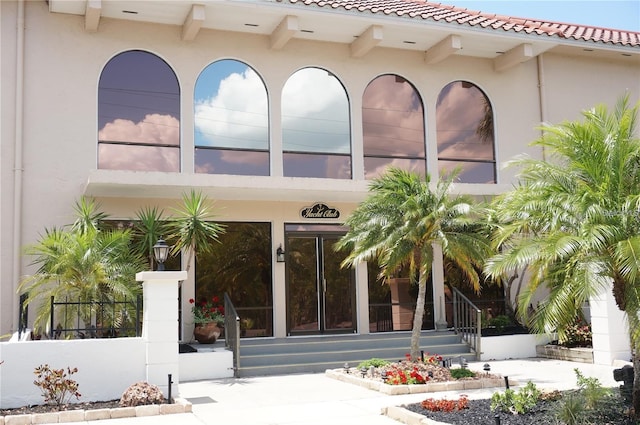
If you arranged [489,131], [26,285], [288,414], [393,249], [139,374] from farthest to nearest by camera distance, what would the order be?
[489,131] → [26,285] → [393,249] → [139,374] → [288,414]

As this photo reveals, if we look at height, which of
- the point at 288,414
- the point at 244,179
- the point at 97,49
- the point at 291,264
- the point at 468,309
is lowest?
the point at 288,414

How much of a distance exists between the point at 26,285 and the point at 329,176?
687 centimetres

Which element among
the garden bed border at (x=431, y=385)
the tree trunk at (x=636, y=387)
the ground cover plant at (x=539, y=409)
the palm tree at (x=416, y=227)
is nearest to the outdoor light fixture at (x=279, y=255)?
the palm tree at (x=416, y=227)

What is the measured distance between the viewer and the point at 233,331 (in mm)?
12539

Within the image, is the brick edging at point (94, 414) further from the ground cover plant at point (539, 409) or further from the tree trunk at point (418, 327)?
the tree trunk at point (418, 327)

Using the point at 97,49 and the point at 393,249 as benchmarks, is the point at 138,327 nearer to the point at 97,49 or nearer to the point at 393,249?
the point at 393,249

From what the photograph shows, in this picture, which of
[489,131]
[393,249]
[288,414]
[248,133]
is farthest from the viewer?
[489,131]

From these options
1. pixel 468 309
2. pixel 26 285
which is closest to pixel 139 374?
A: pixel 26 285

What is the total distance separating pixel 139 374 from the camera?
31.7ft

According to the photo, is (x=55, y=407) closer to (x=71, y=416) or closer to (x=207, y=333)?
(x=71, y=416)

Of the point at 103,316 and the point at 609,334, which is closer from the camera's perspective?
the point at 103,316

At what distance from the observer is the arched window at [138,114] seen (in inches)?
550

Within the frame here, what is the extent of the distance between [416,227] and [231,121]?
216 inches

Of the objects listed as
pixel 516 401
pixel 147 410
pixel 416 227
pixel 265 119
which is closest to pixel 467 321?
pixel 416 227
